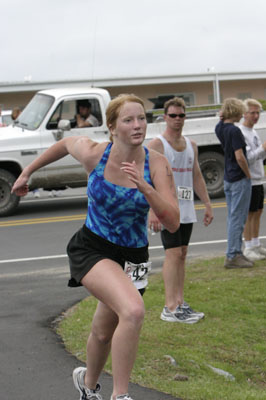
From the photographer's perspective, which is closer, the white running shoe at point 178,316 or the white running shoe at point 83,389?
the white running shoe at point 83,389

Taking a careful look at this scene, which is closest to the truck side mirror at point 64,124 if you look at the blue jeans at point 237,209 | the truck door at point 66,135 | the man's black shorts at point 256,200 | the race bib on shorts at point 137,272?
the truck door at point 66,135

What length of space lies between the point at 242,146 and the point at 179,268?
217 centimetres

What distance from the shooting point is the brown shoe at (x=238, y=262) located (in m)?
9.12

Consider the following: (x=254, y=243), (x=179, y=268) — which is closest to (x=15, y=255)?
(x=254, y=243)

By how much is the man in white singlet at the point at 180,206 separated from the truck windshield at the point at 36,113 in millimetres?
8220

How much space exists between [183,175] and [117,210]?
9.21ft

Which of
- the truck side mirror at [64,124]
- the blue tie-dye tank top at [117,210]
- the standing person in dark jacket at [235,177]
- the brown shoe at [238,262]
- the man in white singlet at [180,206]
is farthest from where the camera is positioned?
the truck side mirror at [64,124]

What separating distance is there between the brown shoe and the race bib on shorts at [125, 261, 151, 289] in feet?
15.0

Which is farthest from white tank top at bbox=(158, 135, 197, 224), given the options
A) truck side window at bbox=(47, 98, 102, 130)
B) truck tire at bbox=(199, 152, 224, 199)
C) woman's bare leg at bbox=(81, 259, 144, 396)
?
truck tire at bbox=(199, 152, 224, 199)

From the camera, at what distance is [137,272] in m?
4.66

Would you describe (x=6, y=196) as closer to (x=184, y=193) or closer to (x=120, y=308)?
(x=184, y=193)

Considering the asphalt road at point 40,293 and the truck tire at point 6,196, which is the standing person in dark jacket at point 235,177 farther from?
the truck tire at point 6,196

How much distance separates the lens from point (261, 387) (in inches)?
216

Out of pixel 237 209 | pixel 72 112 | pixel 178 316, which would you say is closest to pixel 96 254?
pixel 178 316
